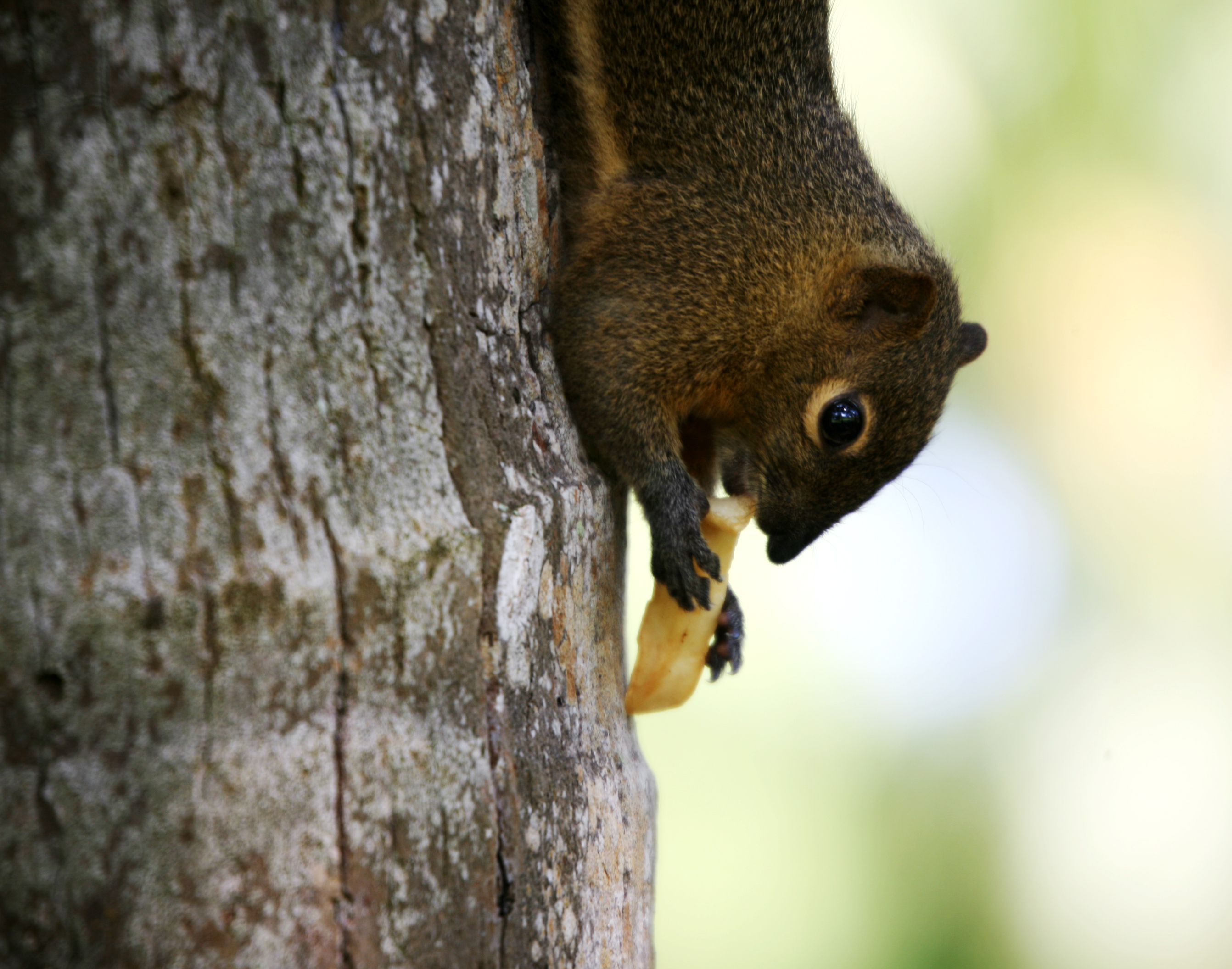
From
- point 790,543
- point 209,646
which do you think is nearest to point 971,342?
point 790,543

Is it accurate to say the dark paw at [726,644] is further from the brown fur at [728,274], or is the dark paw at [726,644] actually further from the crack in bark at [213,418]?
the crack in bark at [213,418]

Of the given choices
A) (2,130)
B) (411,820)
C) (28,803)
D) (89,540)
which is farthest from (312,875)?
(2,130)

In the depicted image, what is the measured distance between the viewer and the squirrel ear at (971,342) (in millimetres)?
3082

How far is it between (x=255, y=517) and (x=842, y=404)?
5.68 feet

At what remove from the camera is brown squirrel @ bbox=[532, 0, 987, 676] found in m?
2.34

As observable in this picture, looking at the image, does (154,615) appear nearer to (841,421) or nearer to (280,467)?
(280,467)

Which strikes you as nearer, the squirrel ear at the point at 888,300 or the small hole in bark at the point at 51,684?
the small hole in bark at the point at 51,684

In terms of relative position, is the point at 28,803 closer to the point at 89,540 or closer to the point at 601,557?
the point at 89,540

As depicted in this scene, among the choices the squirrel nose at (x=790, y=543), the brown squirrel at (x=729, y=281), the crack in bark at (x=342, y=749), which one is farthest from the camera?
the squirrel nose at (x=790, y=543)

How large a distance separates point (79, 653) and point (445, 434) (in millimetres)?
585

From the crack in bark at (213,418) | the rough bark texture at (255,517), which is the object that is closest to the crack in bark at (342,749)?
the rough bark texture at (255,517)

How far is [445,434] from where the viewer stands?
1.60 m

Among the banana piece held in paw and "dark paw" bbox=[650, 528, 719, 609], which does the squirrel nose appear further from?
"dark paw" bbox=[650, 528, 719, 609]

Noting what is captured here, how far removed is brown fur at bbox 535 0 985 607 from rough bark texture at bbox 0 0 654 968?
0.67 metres
